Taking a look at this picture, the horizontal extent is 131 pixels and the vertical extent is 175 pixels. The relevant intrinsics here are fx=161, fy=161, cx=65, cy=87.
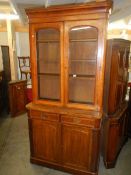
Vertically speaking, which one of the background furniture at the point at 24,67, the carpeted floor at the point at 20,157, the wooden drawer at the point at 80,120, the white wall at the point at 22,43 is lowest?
the carpeted floor at the point at 20,157

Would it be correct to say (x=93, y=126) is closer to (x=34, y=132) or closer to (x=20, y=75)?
(x=34, y=132)

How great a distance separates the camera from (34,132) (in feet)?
7.47

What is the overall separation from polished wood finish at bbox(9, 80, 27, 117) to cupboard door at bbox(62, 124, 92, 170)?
7.07ft

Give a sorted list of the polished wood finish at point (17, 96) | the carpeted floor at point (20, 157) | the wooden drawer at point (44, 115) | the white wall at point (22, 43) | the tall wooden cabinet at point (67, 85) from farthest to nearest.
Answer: the white wall at point (22, 43) → the polished wood finish at point (17, 96) → the carpeted floor at point (20, 157) → the wooden drawer at point (44, 115) → the tall wooden cabinet at point (67, 85)

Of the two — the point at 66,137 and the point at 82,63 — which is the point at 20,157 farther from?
the point at 82,63

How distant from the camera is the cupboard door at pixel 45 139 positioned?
7.13ft

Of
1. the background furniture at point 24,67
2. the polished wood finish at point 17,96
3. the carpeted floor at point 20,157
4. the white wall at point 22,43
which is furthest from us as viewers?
the white wall at point 22,43

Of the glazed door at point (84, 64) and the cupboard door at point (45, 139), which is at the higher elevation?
the glazed door at point (84, 64)

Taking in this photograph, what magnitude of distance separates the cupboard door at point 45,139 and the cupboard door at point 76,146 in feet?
0.40

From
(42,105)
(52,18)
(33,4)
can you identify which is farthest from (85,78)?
(33,4)

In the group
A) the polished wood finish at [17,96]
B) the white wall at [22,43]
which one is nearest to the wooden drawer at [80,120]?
the polished wood finish at [17,96]

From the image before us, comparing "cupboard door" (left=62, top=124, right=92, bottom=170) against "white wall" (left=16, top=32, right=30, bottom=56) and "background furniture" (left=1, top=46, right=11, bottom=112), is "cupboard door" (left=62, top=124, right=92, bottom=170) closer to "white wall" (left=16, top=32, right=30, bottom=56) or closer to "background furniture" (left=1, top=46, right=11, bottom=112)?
"background furniture" (left=1, top=46, right=11, bottom=112)

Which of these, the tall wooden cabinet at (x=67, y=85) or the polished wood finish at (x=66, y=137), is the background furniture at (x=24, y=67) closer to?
the tall wooden cabinet at (x=67, y=85)

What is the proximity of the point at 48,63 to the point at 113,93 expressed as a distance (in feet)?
3.21
